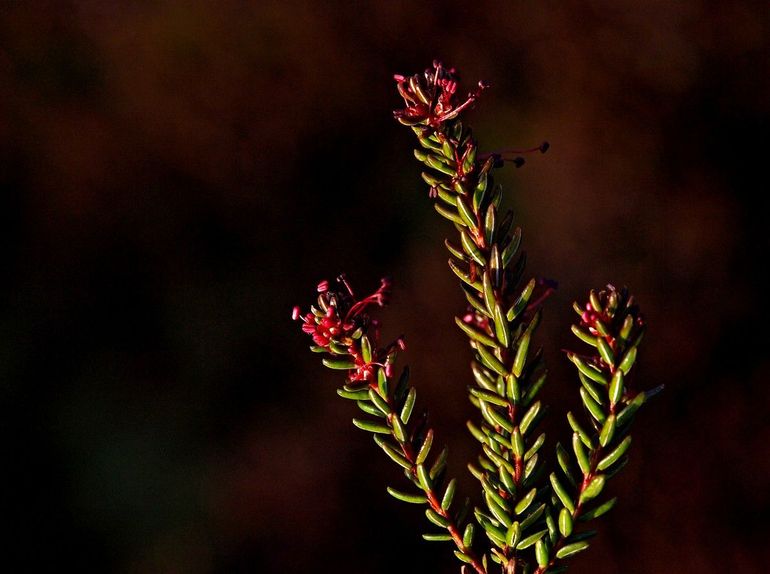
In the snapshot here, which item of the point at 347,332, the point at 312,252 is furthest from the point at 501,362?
the point at 312,252

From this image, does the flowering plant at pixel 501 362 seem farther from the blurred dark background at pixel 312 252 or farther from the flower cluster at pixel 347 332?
the blurred dark background at pixel 312 252

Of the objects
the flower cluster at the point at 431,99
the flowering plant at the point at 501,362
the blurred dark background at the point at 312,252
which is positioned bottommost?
the flowering plant at the point at 501,362

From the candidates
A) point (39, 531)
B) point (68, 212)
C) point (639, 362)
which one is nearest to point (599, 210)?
point (639, 362)

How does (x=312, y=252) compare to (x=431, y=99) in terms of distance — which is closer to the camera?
(x=431, y=99)

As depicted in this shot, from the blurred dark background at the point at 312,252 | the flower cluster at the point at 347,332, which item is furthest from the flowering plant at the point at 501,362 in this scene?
the blurred dark background at the point at 312,252

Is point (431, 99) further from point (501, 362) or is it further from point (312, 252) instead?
point (312, 252)
